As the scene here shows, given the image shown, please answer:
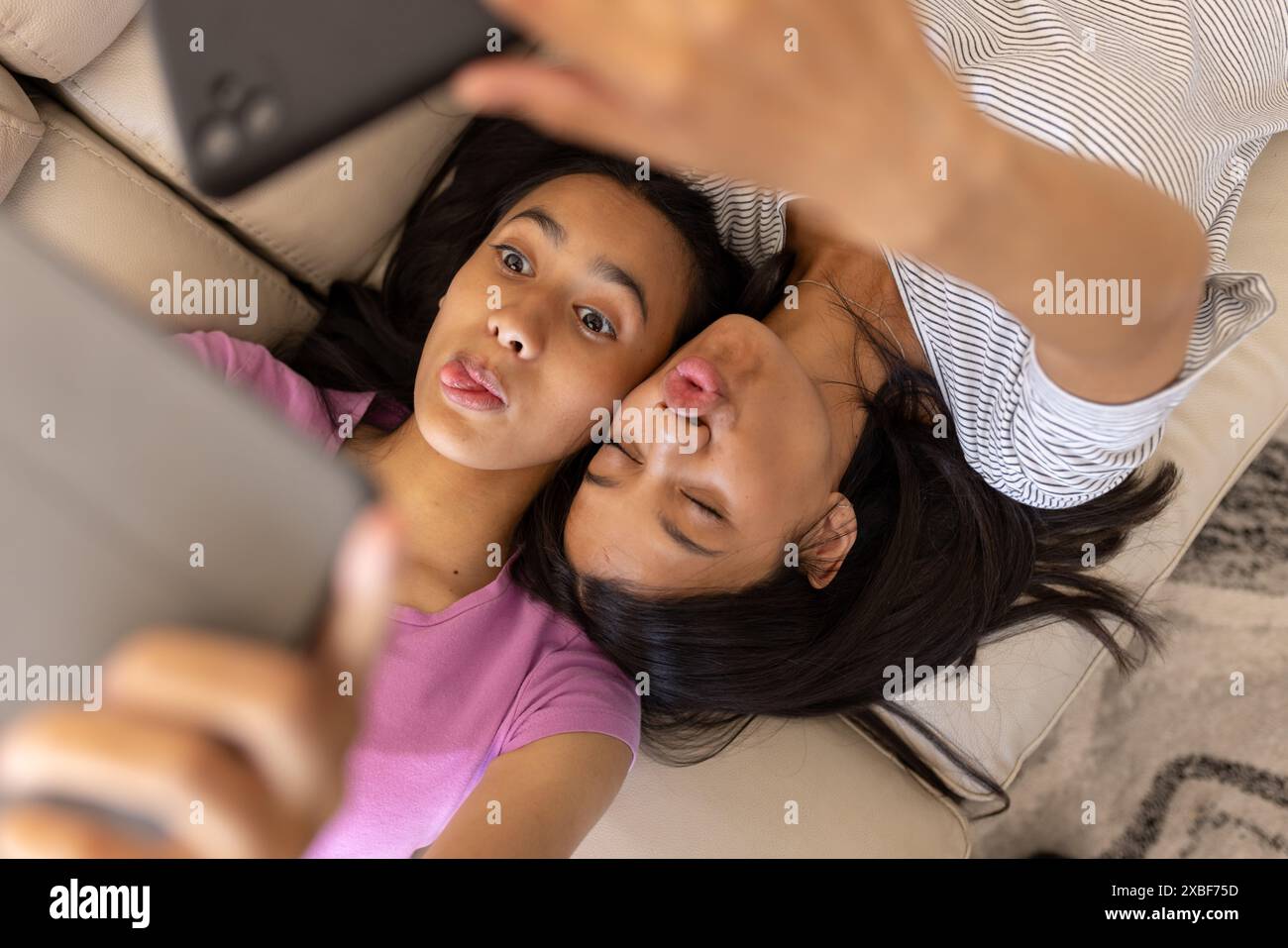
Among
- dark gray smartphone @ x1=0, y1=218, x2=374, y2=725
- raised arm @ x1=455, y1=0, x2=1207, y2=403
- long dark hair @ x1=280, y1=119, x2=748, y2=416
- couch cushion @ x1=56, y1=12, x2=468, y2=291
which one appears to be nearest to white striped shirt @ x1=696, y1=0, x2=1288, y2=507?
long dark hair @ x1=280, y1=119, x2=748, y2=416

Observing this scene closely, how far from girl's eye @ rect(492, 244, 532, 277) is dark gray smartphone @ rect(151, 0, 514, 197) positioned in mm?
548

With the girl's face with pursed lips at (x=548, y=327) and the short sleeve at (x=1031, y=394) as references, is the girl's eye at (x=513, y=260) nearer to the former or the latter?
the girl's face with pursed lips at (x=548, y=327)

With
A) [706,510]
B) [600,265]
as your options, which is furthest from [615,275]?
[706,510]

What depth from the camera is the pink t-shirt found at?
1.08 metres

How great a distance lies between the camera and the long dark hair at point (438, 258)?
1.21 metres

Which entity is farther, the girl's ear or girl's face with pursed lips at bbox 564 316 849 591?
the girl's ear

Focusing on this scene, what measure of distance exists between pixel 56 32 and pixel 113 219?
0.20m

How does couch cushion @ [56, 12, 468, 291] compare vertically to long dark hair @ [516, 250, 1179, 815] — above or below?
above

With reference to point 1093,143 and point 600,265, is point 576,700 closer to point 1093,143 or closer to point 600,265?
point 600,265

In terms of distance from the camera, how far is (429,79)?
20.1 inches

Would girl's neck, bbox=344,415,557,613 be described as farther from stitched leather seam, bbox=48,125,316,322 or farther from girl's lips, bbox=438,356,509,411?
stitched leather seam, bbox=48,125,316,322

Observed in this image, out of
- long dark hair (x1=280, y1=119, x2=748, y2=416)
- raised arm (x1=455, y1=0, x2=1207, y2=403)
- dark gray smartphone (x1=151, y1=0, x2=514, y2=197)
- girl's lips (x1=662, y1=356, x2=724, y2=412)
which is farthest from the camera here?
long dark hair (x1=280, y1=119, x2=748, y2=416)

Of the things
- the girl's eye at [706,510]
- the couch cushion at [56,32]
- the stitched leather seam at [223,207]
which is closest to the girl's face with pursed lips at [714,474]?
the girl's eye at [706,510]

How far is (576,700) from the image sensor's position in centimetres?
108
